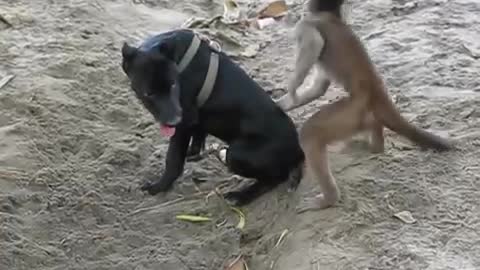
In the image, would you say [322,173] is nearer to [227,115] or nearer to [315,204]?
[315,204]

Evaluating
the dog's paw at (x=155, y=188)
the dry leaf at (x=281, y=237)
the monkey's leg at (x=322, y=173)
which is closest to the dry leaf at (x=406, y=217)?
the monkey's leg at (x=322, y=173)

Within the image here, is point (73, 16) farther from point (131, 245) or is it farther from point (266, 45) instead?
point (131, 245)

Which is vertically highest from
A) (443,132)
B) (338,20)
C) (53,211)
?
(338,20)

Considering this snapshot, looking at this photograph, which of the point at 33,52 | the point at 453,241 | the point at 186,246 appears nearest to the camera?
the point at 453,241

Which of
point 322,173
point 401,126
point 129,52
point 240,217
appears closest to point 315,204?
point 322,173

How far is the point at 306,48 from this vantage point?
4676mm

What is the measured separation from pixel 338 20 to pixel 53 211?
155 centimetres

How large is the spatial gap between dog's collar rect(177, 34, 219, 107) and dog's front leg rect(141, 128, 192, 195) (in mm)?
186

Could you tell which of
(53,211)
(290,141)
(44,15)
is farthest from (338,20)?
(44,15)

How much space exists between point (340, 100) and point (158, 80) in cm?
80

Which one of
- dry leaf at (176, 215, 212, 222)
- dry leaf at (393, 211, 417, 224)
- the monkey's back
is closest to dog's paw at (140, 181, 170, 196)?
dry leaf at (176, 215, 212, 222)

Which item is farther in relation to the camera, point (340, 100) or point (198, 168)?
point (198, 168)

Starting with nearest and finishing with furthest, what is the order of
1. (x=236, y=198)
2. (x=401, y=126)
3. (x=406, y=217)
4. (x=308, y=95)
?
(x=406, y=217), (x=401, y=126), (x=236, y=198), (x=308, y=95)

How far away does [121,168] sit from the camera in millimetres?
5035
